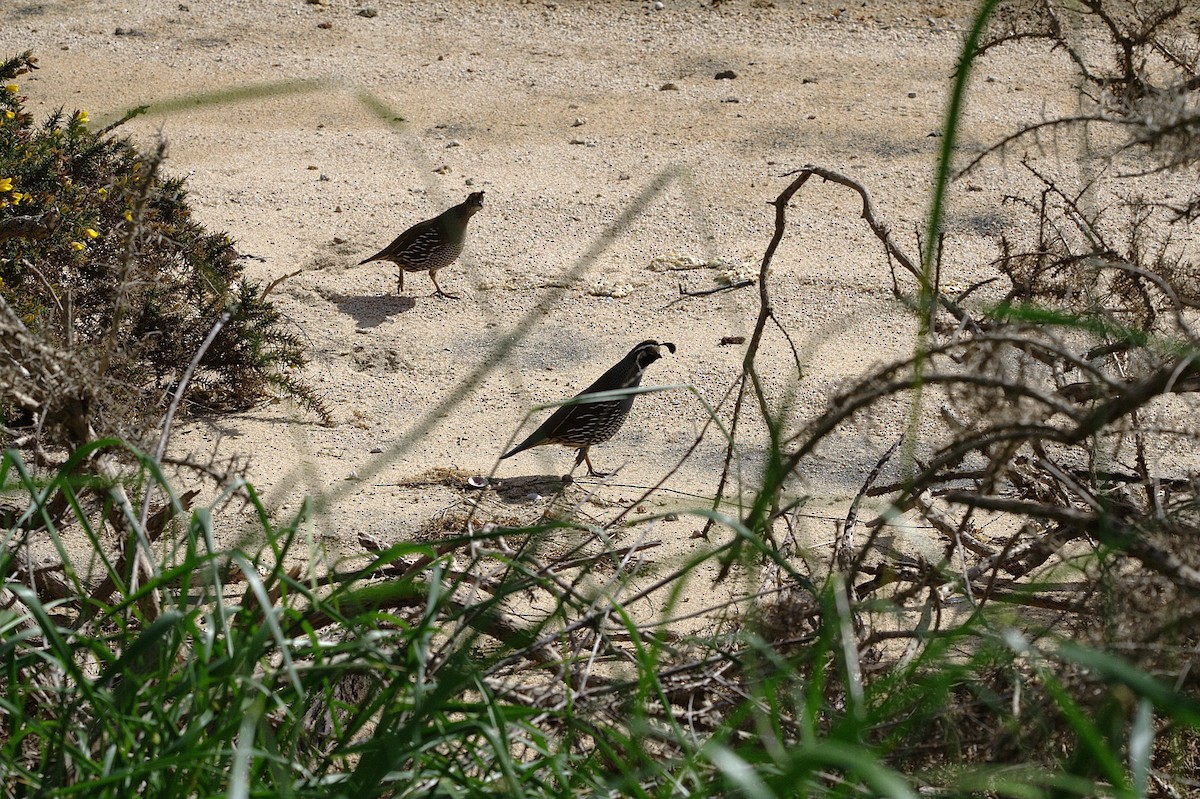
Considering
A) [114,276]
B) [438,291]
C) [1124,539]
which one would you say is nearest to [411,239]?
[438,291]

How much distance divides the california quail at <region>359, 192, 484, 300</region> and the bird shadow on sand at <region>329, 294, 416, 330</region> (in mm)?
133

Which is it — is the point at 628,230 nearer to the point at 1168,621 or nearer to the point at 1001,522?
the point at 1001,522

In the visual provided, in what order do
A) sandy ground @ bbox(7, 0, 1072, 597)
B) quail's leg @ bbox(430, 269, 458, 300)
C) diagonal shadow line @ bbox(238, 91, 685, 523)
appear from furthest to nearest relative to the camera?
quail's leg @ bbox(430, 269, 458, 300) → sandy ground @ bbox(7, 0, 1072, 597) → diagonal shadow line @ bbox(238, 91, 685, 523)

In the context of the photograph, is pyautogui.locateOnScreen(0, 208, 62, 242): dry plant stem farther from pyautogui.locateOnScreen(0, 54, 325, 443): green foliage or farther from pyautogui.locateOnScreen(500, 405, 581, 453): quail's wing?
pyautogui.locateOnScreen(500, 405, 581, 453): quail's wing

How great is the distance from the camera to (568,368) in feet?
21.3

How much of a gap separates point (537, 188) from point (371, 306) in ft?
5.59

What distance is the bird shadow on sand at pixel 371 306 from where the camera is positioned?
7043 mm

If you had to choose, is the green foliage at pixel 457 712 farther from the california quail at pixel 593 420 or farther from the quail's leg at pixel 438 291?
the quail's leg at pixel 438 291

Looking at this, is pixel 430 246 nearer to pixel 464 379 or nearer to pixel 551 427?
pixel 464 379

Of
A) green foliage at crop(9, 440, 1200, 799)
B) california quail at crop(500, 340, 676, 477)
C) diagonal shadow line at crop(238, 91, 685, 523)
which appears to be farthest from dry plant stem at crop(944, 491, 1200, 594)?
california quail at crop(500, 340, 676, 477)

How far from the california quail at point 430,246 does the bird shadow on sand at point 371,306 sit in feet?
0.44

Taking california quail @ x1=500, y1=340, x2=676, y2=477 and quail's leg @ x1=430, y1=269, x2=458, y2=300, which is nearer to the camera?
california quail @ x1=500, y1=340, x2=676, y2=477

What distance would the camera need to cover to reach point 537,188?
841 cm

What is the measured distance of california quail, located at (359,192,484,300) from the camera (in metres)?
7.11
